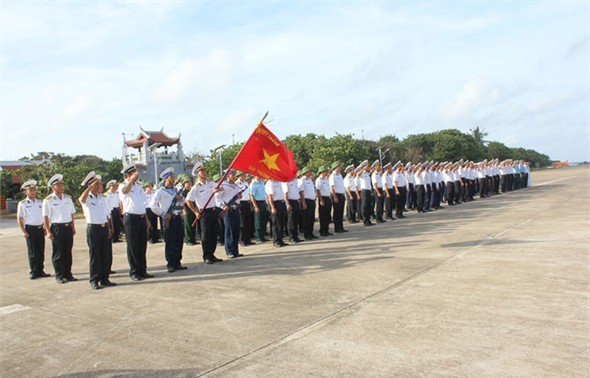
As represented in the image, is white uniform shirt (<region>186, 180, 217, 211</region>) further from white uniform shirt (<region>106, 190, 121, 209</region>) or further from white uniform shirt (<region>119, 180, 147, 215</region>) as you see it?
white uniform shirt (<region>106, 190, 121, 209</region>)

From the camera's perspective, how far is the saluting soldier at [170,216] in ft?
23.7

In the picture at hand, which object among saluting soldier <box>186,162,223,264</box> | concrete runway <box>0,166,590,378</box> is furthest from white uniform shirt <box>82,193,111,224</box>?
saluting soldier <box>186,162,223,264</box>

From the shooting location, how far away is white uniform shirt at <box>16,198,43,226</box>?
750 cm

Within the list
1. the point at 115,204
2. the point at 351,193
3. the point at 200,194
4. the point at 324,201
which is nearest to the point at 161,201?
the point at 200,194

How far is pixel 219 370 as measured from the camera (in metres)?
3.32

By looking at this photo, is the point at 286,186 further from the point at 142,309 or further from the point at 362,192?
the point at 142,309

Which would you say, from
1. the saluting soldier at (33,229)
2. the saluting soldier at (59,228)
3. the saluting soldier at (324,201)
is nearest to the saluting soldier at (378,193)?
the saluting soldier at (324,201)

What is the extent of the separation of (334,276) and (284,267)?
43.6 inches

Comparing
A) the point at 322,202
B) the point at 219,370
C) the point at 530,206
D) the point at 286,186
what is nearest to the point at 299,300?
the point at 219,370

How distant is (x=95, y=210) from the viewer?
654 cm

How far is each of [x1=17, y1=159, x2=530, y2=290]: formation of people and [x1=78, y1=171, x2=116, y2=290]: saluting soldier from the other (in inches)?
0.5

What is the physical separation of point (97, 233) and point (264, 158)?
2.88 m

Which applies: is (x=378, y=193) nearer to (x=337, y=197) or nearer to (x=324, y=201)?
(x=337, y=197)

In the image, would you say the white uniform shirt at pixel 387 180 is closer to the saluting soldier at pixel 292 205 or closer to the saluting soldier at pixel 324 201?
the saluting soldier at pixel 324 201
